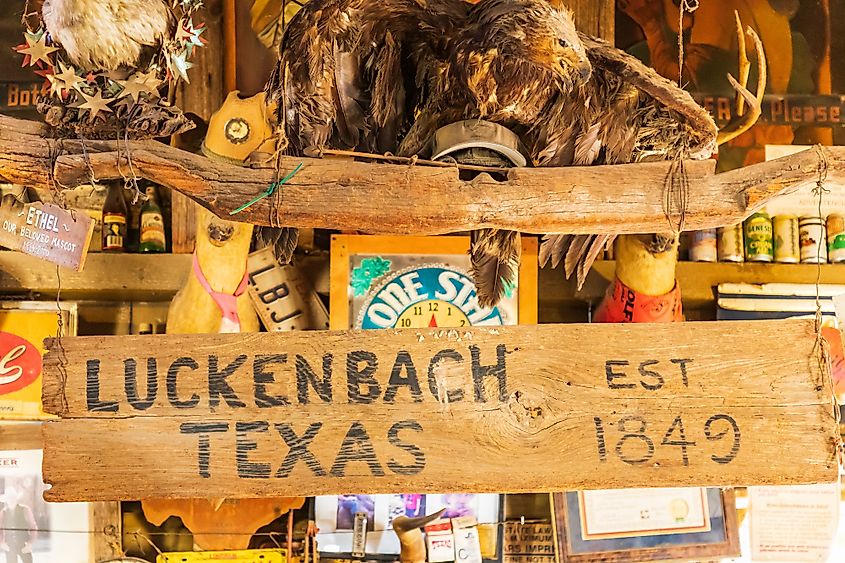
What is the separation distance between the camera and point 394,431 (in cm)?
114

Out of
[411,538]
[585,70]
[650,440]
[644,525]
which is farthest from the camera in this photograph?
[644,525]

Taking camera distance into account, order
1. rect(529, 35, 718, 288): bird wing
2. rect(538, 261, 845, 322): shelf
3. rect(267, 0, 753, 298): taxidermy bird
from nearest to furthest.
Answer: rect(267, 0, 753, 298): taxidermy bird → rect(529, 35, 718, 288): bird wing → rect(538, 261, 845, 322): shelf

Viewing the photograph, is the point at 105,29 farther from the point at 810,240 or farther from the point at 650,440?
the point at 810,240

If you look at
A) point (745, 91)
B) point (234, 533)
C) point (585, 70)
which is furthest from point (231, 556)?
point (745, 91)

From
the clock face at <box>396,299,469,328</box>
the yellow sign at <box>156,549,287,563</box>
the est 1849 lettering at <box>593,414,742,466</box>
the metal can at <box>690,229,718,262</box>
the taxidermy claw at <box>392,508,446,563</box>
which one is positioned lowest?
the yellow sign at <box>156,549,287,563</box>

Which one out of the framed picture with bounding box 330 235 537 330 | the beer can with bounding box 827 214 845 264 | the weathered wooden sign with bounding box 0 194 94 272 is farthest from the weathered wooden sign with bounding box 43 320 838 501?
the beer can with bounding box 827 214 845 264

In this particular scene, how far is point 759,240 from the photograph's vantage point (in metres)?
2.16

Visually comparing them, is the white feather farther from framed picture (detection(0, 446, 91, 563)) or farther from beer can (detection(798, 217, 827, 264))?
framed picture (detection(0, 446, 91, 563))

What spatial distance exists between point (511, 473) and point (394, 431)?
7.0 inches

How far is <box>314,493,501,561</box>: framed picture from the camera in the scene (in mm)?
2016

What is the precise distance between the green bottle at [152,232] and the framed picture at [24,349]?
0.24 m

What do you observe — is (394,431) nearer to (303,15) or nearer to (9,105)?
(303,15)

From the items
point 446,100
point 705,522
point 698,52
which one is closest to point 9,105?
point 446,100

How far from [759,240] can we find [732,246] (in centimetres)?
8
